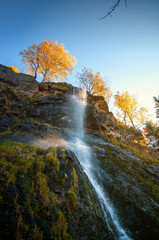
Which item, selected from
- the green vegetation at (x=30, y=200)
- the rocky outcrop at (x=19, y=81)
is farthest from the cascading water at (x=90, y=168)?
the rocky outcrop at (x=19, y=81)

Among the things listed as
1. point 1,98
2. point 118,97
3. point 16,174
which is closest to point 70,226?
point 16,174

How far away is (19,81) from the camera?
1366cm

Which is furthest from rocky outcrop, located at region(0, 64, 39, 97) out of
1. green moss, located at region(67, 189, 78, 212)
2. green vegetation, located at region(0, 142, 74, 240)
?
green moss, located at region(67, 189, 78, 212)

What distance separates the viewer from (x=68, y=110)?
12.7 m

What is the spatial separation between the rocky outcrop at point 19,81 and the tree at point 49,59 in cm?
323

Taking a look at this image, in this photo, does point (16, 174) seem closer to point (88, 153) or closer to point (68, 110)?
point (88, 153)

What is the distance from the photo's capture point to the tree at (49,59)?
17992mm

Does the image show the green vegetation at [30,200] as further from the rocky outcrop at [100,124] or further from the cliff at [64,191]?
the rocky outcrop at [100,124]

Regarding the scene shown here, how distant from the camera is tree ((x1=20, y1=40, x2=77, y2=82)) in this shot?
59.0 ft

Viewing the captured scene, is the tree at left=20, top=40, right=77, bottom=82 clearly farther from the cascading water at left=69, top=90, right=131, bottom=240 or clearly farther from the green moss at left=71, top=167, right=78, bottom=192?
the green moss at left=71, top=167, right=78, bottom=192

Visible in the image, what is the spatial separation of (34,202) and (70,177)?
1482 mm

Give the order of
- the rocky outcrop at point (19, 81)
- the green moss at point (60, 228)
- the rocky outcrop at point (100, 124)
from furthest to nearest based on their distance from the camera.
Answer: the rocky outcrop at point (19, 81) → the rocky outcrop at point (100, 124) → the green moss at point (60, 228)

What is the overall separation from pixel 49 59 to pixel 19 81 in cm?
769

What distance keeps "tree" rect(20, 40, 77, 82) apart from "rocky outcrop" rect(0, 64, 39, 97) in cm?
323
